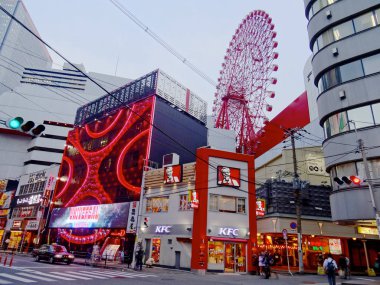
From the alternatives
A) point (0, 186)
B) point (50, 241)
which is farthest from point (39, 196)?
point (0, 186)

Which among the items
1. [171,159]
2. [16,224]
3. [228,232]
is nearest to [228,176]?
[228,232]

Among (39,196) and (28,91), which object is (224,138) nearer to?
(39,196)

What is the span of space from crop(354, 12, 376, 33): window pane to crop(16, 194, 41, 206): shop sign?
173ft

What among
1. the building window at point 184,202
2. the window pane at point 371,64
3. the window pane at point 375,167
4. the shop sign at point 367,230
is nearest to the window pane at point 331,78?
the window pane at point 371,64

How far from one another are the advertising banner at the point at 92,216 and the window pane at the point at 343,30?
28581mm

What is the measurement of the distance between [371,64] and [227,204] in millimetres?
17449

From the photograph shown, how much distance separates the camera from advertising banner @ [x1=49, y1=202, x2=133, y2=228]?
35.7 meters

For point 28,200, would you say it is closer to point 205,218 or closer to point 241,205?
point 205,218

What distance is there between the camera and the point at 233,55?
44.5 m

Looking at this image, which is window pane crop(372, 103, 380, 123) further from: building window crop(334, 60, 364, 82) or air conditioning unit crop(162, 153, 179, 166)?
air conditioning unit crop(162, 153, 179, 166)

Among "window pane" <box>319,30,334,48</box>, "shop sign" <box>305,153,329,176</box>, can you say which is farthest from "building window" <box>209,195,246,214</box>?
"window pane" <box>319,30,334,48</box>

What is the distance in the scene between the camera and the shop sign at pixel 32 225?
48300 millimetres

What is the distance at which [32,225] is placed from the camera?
49094 mm

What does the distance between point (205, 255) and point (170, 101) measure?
23.9 meters
